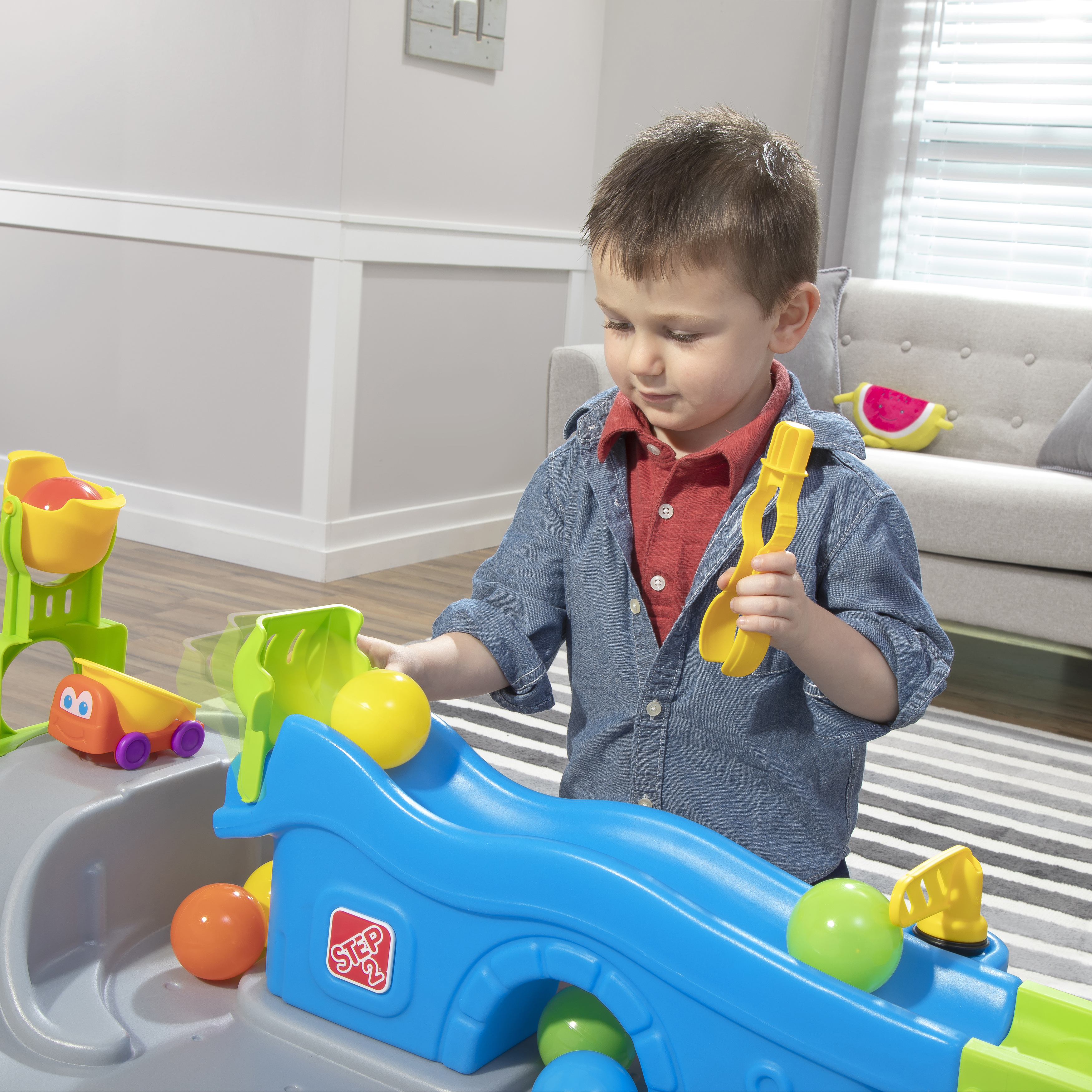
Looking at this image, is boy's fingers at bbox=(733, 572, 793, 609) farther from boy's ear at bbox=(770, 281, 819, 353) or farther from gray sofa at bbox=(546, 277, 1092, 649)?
gray sofa at bbox=(546, 277, 1092, 649)

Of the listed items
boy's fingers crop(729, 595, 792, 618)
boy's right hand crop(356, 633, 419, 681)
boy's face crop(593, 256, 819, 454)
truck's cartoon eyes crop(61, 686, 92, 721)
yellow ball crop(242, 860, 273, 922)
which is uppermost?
boy's face crop(593, 256, 819, 454)

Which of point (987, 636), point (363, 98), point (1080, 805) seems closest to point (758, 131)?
point (1080, 805)

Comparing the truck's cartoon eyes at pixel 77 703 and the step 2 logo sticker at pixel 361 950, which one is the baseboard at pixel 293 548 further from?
the step 2 logo sticker at pixel 361 950

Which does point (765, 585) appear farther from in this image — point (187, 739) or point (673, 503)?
point (187, 739)

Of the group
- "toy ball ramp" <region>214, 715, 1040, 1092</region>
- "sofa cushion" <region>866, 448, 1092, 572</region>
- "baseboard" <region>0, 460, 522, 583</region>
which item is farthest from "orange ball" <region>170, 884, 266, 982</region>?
"baseboard" <region>0, 460, 522, 583</region>

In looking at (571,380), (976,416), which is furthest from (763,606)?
(976,416)

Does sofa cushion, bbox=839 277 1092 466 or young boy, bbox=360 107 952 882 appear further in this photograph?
sofa cushion, bbox=839 277 1092 466

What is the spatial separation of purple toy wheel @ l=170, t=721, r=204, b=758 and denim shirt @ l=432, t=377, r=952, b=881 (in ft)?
0.59

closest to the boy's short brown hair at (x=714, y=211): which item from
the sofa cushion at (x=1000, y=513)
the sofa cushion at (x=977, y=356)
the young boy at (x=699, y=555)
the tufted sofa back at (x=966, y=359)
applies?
the young boy at (x=699, y=555)

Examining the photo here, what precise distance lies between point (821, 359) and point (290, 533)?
49.5 inches

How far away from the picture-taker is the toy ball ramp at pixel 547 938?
1.63 ft

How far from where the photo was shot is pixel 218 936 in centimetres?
68

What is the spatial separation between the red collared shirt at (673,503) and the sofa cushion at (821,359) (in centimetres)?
191

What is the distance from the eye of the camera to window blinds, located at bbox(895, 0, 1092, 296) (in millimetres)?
3000
